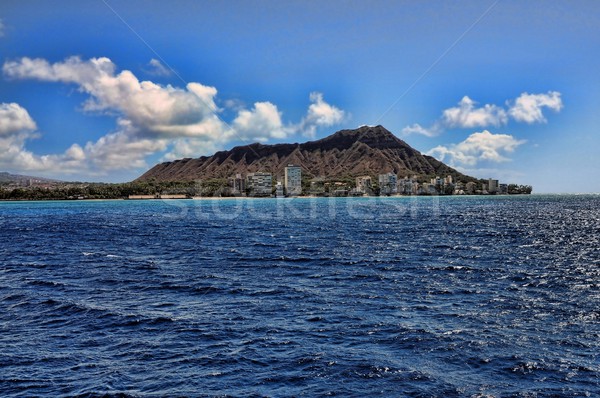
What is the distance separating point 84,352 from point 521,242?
7092cm

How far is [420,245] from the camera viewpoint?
237ft

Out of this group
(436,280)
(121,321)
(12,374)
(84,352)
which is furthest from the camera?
(436,280)

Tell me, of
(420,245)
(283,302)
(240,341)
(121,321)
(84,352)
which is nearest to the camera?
(84,352)

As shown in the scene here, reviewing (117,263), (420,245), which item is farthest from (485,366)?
(420,245)

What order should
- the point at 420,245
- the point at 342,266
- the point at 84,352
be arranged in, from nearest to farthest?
the point at 84,352
the point at 342,266
the point at 420,245

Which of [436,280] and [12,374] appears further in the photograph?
[436,280]

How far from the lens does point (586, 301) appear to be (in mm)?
35312

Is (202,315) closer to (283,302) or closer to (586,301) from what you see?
(283,302)

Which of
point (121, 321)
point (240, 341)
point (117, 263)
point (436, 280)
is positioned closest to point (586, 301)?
point (436, 280)

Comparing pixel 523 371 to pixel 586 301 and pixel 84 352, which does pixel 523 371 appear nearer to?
pixel 586 301

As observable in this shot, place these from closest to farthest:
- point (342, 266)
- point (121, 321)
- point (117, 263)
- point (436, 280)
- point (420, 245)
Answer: point (121, 321) → point (436, 280) → point (342, 266) → point (117, 263) → point (420, 245)

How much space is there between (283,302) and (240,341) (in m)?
9.19

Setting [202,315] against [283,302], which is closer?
[202,315]

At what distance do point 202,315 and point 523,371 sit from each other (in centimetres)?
1995
